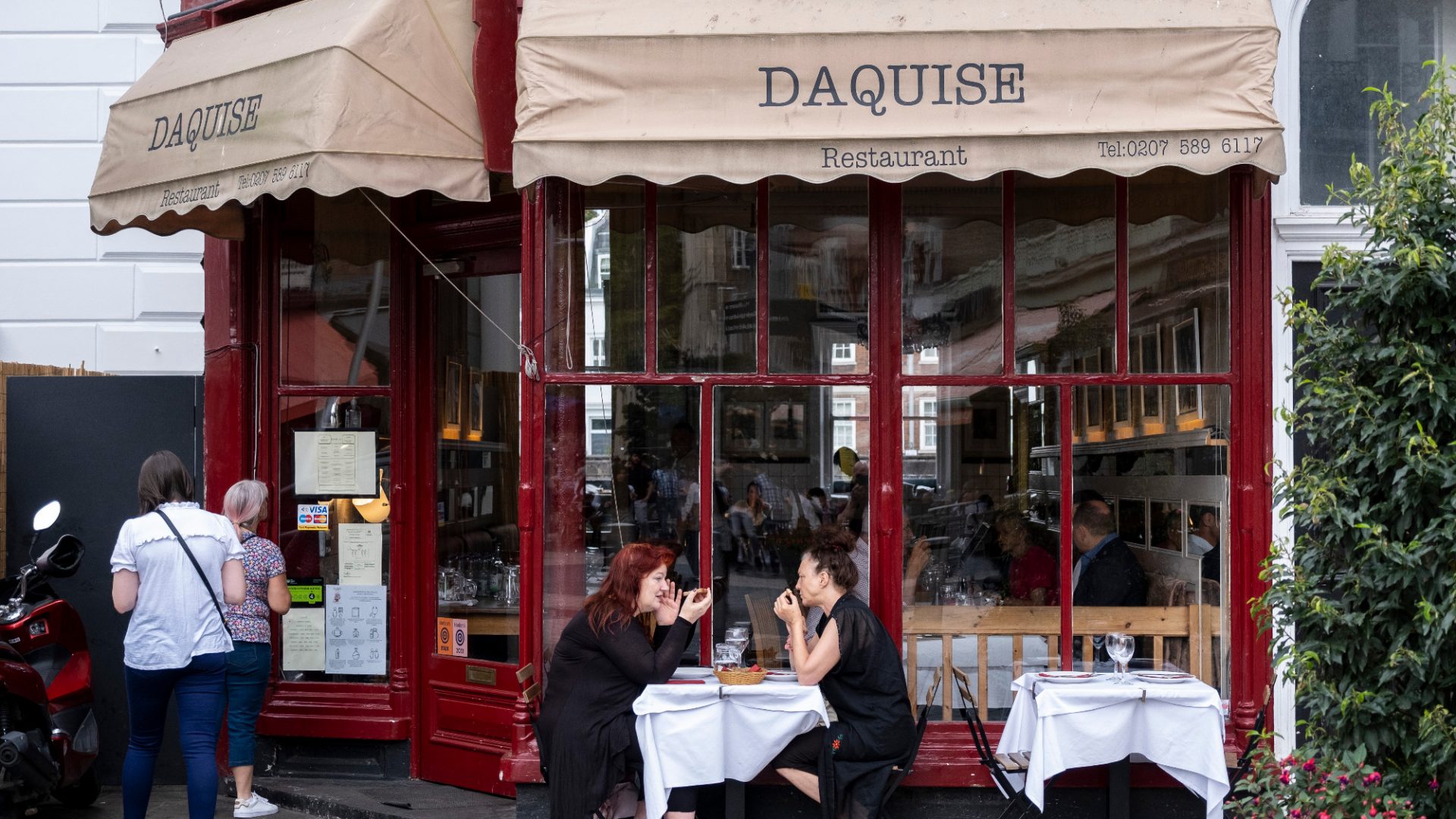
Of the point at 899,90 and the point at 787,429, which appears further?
the point at 787,429

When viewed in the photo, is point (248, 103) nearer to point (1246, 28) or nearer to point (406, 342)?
point (406, 342)

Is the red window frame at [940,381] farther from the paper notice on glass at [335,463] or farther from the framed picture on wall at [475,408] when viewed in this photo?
the paper notice on glass at [335,463]

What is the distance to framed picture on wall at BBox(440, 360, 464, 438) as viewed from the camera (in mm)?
8062

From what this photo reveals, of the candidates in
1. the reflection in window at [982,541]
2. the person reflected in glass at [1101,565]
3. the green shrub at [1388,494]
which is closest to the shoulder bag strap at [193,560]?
the reflection in window at [982,541]

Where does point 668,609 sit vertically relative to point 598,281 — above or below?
below

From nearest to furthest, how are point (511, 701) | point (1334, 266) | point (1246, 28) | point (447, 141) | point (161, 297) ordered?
point (1334, 266), point (1246, 28), point (447, 141), point (511, 701), point (161, 297)

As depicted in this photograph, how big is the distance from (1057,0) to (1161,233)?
1.35m

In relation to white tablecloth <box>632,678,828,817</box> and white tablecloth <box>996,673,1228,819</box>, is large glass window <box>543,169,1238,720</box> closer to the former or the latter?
white tablecloth <box>996,673,1228,819</box>

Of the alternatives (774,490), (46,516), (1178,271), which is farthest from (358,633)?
(1178,271)

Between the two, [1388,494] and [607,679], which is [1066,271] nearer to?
[1388,494]

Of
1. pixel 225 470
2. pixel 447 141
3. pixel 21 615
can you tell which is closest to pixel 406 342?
pixel 225 470

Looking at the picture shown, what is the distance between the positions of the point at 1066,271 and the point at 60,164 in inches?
245

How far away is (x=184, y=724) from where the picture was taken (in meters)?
6.42

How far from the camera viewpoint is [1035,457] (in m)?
6.84
